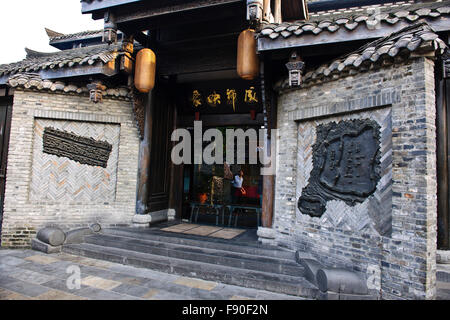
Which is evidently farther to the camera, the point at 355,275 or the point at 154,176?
the point at 154,176

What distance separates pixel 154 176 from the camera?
717 cm

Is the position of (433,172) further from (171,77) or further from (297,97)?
(171,77)

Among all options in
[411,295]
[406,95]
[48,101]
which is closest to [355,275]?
[411,295]

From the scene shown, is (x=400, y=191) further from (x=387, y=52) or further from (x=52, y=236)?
(x=52, y=236)

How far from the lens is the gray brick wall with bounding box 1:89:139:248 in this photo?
6105mm

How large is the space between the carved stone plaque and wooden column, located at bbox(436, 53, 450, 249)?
141cm

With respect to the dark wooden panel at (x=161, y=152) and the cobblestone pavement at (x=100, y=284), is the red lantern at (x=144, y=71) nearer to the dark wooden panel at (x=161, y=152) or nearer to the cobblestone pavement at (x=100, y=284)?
the dark wooden panel at (x=161, y=152)

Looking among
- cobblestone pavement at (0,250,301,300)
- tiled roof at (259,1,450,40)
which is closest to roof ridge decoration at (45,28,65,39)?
cobblestone pavement at (0,250,301,300)

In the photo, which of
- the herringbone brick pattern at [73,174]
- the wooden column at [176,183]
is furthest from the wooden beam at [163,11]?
the herringbone brick pattern at [73,174]

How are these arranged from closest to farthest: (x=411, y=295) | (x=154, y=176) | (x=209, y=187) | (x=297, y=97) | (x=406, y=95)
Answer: (x=411, y=295) → (x=406, y=95) → (x=297, y=97) → (x=154, y=176) → (x=209, y=187)

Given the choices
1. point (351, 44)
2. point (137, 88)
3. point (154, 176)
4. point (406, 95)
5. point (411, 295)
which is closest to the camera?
point (411, 295)

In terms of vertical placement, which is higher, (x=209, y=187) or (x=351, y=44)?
(x=351, y=44)

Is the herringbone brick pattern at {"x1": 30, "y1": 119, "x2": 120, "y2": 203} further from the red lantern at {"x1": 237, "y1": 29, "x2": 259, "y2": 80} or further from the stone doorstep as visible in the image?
the stone doorstep
